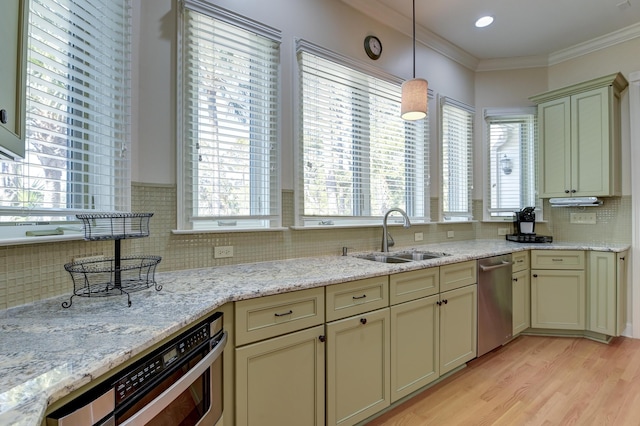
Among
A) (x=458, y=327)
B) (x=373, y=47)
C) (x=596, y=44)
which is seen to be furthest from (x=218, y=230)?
(x=596, y=44)

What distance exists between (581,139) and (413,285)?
272cm

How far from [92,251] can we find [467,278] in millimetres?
2478

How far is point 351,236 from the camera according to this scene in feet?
8.84

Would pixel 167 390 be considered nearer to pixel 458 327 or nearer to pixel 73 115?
pixel 73 115

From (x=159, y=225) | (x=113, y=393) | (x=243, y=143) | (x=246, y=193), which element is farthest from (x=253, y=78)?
(x=113, y=393)

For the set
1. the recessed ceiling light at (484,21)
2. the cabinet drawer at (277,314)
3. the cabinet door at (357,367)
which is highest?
the recessed ceiling light at (484,21)

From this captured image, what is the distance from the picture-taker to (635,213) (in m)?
3.17

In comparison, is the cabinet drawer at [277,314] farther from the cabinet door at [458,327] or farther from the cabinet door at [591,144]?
the cabinet door at [591,144]

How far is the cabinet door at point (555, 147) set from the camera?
3.38m

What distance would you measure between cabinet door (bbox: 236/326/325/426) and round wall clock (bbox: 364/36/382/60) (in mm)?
2401

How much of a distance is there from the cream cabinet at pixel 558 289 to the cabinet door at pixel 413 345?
5.41 ft

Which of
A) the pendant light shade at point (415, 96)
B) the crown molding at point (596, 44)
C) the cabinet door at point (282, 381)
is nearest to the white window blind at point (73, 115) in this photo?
the cabinet door at point (282, 381)

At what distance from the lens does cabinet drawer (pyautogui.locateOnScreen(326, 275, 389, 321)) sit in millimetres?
1681

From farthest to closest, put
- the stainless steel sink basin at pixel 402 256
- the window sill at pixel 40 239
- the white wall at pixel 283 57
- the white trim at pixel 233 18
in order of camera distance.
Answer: the stainless steel sink basin at pixel 402 256 < the white trim at pixel 233 18 < the white wall at pixel 283 57 < the window sill at pixel 40 239
